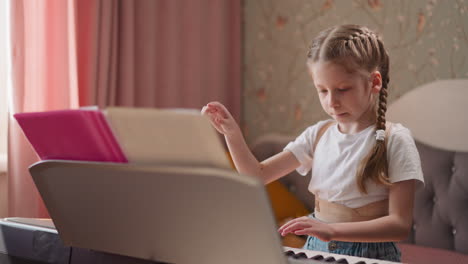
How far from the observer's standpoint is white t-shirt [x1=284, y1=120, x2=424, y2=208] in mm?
1129

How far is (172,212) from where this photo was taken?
0.63m

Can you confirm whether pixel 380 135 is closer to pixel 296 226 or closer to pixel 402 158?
pixel 402 158

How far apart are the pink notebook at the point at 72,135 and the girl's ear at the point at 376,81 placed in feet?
2.34

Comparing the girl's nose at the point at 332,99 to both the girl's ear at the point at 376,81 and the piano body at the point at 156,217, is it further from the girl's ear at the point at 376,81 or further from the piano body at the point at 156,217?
the piano body at the point at 156,217

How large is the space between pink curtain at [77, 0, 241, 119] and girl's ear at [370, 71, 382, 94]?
1702mm

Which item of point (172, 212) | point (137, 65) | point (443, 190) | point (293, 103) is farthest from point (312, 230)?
point (293, 103)

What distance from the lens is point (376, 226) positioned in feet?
3.16

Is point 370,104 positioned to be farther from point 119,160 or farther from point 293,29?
point 293,29

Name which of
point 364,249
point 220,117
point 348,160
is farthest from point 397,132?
point 220,117

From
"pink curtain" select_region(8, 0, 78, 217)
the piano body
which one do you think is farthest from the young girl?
"pink curtain" select_region(8, 0, 78, 217)

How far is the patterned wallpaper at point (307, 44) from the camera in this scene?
269 centimetres

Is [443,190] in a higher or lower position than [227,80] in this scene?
lower

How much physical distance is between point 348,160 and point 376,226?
0.30 metres

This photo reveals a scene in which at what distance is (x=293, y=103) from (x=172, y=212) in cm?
267
